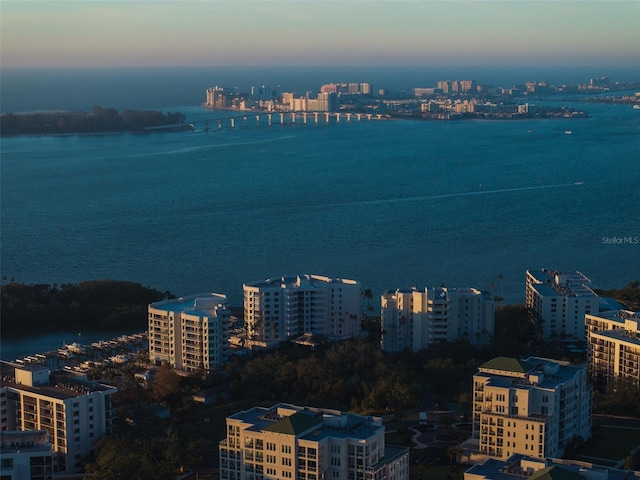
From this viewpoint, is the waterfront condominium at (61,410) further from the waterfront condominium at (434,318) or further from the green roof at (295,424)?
the waterfront condominium at (434,318)

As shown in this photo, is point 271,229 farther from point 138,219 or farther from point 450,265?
point 450,265

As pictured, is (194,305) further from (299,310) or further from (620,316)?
(620,316)

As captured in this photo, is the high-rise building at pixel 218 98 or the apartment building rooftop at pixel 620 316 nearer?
the apartment building rooftop at pixel 620 316

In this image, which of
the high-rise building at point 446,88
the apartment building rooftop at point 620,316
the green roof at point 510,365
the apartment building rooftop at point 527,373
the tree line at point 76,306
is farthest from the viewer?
the high-rise building at point 446,88

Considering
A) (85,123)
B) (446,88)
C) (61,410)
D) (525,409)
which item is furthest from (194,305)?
(446,88)

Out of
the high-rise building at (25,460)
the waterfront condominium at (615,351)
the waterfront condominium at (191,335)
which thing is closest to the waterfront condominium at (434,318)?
the waterfront condominium at (615,351)

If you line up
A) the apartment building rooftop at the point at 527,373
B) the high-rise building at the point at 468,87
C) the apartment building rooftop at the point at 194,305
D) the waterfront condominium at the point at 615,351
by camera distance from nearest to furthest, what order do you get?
the apartment building rooftop at the point at 527,373
the waterfront condominium at the point at 615,351
the apartment building rooftop at the point at 194,305
the high-rise building at the point at 468,87

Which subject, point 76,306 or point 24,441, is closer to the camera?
point 24,441
